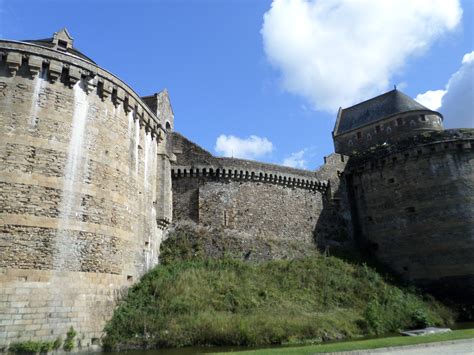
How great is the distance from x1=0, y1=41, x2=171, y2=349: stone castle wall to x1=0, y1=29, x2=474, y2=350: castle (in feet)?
0.12

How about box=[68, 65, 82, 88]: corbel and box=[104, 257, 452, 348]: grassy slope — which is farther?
box=[68, 65, 82, 88]: corbel

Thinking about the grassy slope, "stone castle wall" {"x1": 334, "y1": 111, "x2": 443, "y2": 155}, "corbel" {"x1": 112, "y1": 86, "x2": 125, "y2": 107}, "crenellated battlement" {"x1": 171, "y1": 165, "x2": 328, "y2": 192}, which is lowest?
the grassy slope

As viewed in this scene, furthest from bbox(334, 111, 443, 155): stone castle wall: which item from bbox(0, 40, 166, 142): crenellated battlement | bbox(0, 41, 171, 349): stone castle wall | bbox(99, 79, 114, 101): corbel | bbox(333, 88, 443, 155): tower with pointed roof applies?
bbox(0, 41, 171, 349): stone castle wall

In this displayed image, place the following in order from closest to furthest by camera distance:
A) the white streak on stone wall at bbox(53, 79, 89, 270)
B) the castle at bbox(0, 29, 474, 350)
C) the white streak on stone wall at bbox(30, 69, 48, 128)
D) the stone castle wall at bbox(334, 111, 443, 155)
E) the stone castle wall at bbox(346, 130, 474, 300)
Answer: the castle at bbox(0, 29, 474, 350), the white streak on stone wall at bbox(53, 79, 89, 270), the white streak on stone wall at bbox(30, 69, 48, 128), the stone castle wall at bbox(346, 130, 474, 300), the stone castle wall at bbox(334, 111, 443, 155)

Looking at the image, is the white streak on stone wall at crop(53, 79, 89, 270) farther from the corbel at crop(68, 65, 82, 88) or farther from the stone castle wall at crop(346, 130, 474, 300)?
the stone castle wall at crop(346, 130, 474, 300)

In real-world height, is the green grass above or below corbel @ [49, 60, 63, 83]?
below

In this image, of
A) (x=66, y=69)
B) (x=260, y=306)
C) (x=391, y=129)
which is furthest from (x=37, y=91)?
(x=391, y=129)

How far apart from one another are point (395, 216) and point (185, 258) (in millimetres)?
12888

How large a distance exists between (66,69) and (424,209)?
19.6 m

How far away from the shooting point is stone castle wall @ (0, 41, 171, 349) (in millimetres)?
11328

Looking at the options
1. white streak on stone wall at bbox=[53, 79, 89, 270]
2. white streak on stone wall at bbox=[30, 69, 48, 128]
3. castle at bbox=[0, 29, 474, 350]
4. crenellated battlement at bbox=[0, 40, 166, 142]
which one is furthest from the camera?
crenellated battlement at bbox=[0, 40, 166, 142]

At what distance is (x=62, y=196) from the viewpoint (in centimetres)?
1256

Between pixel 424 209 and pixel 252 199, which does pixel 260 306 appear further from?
pixel 424 209

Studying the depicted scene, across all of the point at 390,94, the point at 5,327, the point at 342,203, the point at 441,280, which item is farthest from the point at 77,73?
the point at 390,94
